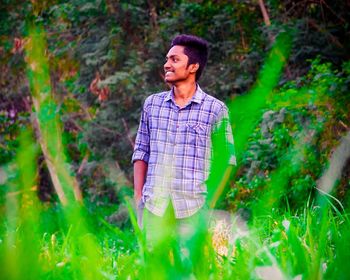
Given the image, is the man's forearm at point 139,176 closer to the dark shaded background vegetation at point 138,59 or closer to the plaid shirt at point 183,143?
the plaid shirt at point 183,143

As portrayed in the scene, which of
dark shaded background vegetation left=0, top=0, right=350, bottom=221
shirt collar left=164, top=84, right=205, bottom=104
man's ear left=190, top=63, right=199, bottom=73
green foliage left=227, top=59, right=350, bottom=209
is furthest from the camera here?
dark shaded background vegetation left=0, top=0, right=350, bottom=221

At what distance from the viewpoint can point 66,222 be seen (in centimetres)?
102

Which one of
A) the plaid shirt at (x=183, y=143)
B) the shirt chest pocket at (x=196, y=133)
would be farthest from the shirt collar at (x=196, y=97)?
the shirt chest pocket at (x=196, y=133)

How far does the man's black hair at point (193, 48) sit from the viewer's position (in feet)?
13.4

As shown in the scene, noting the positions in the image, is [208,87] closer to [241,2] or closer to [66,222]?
[241,2]

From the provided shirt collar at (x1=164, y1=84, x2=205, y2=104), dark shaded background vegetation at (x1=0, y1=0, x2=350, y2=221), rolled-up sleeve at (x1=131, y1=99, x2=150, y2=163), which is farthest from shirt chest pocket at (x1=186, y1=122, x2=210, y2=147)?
dark shaded background vegetation at (x1=0, y1=0, x2=350, y2=221)

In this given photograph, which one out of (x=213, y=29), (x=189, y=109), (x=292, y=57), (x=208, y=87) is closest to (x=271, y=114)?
(x=292, y=57)

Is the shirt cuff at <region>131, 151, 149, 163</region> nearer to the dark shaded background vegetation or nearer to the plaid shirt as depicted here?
the plaid shirt

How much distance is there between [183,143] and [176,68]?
44 centimetres

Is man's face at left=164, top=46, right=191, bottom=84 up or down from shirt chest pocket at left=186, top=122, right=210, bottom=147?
up

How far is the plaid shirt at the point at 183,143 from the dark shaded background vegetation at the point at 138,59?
340 centimetres

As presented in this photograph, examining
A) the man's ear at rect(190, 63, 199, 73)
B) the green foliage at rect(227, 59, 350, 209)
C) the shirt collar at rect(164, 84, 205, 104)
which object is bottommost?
the green foliage at rect(227, 59, 350, 209)

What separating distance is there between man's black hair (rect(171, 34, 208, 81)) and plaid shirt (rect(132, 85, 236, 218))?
0.25m

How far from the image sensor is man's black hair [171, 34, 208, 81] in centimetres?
409
